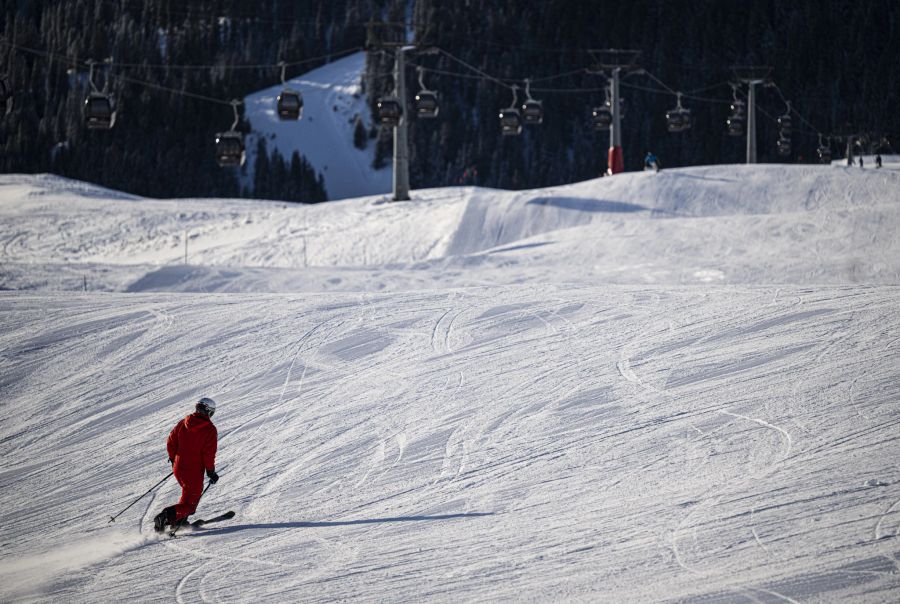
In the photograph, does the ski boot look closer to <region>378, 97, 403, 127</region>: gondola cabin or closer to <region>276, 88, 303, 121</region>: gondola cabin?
<region>378, 97, 403, 127</region>: gondola cabin

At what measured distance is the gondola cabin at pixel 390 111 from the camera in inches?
1167

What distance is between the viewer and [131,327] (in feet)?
51.2

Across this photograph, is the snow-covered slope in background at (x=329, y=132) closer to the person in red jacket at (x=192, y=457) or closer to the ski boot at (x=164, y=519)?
the person in red jacket at (x=192, y=457)

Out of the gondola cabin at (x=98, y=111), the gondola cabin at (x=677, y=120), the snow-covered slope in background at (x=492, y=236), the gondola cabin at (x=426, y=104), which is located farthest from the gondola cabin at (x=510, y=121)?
the gondola cabin at (x=98, y=111)

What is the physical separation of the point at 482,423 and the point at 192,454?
3147mm

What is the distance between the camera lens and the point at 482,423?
36.3ft

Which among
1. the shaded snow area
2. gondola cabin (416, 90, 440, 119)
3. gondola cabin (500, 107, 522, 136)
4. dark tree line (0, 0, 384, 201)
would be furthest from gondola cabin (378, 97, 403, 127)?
dark tree line (0, 0, 384, 201)

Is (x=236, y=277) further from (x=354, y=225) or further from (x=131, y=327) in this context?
(x=354, y=225)

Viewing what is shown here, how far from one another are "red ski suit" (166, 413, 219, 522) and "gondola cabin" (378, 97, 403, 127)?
69.1 ft

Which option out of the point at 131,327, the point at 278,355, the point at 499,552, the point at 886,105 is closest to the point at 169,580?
the point at 499,552

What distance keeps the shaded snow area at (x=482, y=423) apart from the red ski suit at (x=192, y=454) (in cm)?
31

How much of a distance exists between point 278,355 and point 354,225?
15.6 m

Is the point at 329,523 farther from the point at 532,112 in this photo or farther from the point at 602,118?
the point at 602,118

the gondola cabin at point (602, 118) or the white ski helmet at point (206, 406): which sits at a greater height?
the gondola cabin at point (602, 118)
